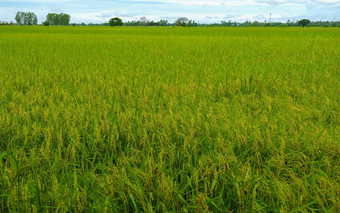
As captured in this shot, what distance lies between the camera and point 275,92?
250 cm

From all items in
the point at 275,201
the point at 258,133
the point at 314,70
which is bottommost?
the point at 275,201

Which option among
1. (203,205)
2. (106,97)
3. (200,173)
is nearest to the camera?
(203,205)

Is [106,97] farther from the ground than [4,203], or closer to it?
farther from the ground

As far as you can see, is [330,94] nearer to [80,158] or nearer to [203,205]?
[203,205]

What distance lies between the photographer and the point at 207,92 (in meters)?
2.37

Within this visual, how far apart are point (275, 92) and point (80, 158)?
6.38 feet

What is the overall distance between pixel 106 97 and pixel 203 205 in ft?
5.12

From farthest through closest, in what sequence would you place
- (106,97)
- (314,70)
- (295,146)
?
(314,70)
(106,97)
(295,146)

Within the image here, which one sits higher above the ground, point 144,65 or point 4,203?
point 144,65

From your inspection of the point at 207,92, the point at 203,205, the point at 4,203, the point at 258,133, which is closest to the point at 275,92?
the point at 207,92

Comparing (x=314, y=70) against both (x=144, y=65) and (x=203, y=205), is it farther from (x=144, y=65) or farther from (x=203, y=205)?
(x=203, y=205)

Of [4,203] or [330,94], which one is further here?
[330,94]

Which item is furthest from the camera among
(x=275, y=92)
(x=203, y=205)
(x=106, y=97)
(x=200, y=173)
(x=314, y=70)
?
(x=314, y=70)

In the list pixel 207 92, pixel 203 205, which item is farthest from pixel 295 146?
pixel 207 92
